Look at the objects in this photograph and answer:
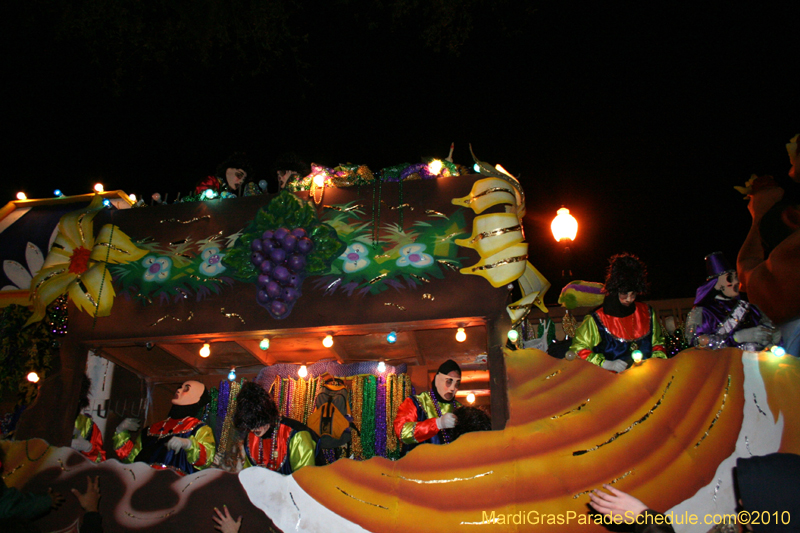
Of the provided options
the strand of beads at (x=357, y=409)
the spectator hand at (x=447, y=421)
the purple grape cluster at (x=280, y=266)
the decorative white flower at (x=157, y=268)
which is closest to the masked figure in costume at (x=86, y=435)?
the decorative white flower at (x=157, y=268)

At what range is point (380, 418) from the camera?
6594 millimetres

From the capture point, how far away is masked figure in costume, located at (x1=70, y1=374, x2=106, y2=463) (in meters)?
5.75

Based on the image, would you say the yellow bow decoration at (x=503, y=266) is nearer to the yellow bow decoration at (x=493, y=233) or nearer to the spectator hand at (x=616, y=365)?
the yellow bow decoration at (x=493, y=233)

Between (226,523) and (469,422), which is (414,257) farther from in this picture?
(226,523)

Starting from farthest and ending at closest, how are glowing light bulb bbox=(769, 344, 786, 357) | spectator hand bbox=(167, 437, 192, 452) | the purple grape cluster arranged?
spectator hand bbox=(167, 437, 192, 452)
the purple grape cluster
glowing light bulb bbox=(769, 344, 786, 357)

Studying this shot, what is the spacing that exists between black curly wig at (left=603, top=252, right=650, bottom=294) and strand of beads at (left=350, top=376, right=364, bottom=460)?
9.91 feet

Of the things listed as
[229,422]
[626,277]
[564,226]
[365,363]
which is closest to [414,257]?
[626,277]

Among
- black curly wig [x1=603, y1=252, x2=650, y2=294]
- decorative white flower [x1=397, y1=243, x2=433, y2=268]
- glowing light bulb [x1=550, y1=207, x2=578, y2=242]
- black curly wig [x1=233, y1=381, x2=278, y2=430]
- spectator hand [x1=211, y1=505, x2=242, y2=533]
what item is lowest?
spectator hand [x1=211, y1=505, x2=242, y2=533]

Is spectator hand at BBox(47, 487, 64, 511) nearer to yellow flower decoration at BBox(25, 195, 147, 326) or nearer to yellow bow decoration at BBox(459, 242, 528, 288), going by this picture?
yellow flower decoration at BBox(25, 195, 147, 326)

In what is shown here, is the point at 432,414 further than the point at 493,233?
Yes

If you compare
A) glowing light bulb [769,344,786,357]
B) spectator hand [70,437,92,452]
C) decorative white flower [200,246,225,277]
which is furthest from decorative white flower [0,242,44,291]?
glowing light bulb [769,344,786,357]

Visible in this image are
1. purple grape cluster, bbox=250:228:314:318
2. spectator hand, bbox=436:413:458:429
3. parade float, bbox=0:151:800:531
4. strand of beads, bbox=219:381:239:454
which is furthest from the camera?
strand of beads, bbox=219:381:239:454

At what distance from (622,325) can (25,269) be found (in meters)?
6.62

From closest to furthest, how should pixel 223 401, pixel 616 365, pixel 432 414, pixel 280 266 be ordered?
pixel 616 365 → pixel 280 266 → pixel 432 414 → pixel 223 401
